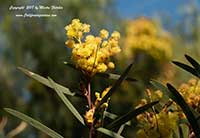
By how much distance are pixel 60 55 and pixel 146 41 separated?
2.45 ft

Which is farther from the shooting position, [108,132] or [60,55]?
[60,55]

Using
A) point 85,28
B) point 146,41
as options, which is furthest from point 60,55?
point 85,28

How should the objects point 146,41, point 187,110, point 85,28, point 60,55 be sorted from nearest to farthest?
point 187,110, point 85,28, point 146,41, point 60,55

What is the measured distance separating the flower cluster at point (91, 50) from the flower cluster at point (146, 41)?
11.1ft

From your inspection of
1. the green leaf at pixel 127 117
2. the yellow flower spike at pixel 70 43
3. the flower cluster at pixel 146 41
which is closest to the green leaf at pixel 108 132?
the green leaf at pixel 127 117

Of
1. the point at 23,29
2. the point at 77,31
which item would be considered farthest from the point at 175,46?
the point at 77,31

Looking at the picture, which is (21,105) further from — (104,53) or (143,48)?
(104,53)

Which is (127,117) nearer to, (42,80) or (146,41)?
(42,80)

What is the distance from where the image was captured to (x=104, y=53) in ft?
2.52

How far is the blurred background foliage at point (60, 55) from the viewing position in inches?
171

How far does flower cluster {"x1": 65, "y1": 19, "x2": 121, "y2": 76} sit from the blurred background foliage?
311 cm

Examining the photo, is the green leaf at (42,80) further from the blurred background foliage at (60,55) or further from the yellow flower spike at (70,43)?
the blurred background foliage at (60,55)

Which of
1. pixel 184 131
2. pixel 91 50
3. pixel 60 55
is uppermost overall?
pixel 91 50

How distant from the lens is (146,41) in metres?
4.32
